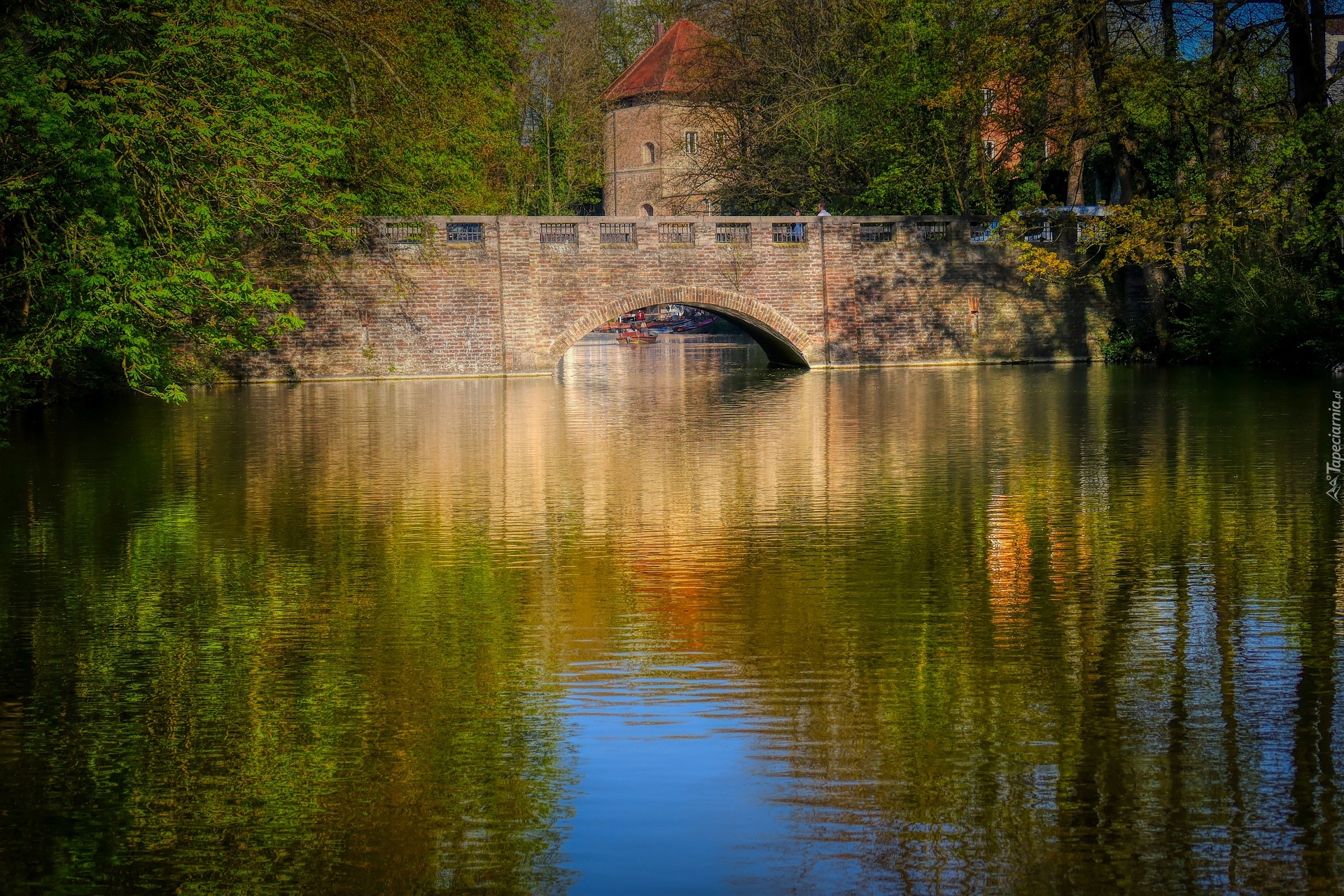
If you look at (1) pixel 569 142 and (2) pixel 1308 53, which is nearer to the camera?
(2) pixel 1308 53

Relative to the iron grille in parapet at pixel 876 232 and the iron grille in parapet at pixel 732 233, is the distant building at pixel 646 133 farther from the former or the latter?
the iron grille in parapet at pixel 732 233

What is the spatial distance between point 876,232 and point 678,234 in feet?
15.9

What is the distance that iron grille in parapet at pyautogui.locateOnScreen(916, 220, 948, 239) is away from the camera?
109ft

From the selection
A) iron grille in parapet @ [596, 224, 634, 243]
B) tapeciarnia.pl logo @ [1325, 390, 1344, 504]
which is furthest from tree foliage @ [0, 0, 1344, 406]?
tapeciarnia.pl logo @ [1325, 390, 1344, 504]

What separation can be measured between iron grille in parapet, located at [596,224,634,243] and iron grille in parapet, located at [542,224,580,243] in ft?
1.70

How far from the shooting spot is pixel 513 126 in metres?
43.3

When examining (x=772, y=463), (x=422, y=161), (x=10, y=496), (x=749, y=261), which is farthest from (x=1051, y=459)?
(x=749, y=261)

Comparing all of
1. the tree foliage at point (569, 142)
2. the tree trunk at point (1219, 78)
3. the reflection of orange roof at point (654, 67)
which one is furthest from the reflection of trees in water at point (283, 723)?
the reflection of orange roof at point (654, 67)

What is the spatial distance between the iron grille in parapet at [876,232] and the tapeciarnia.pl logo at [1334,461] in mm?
16425

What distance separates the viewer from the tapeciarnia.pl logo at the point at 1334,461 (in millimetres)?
10617

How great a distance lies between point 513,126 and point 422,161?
19684 mm

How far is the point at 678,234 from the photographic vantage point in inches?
1242

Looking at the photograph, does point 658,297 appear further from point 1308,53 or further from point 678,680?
point 678,680

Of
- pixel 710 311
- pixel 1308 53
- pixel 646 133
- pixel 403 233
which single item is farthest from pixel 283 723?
pixel 646 133
